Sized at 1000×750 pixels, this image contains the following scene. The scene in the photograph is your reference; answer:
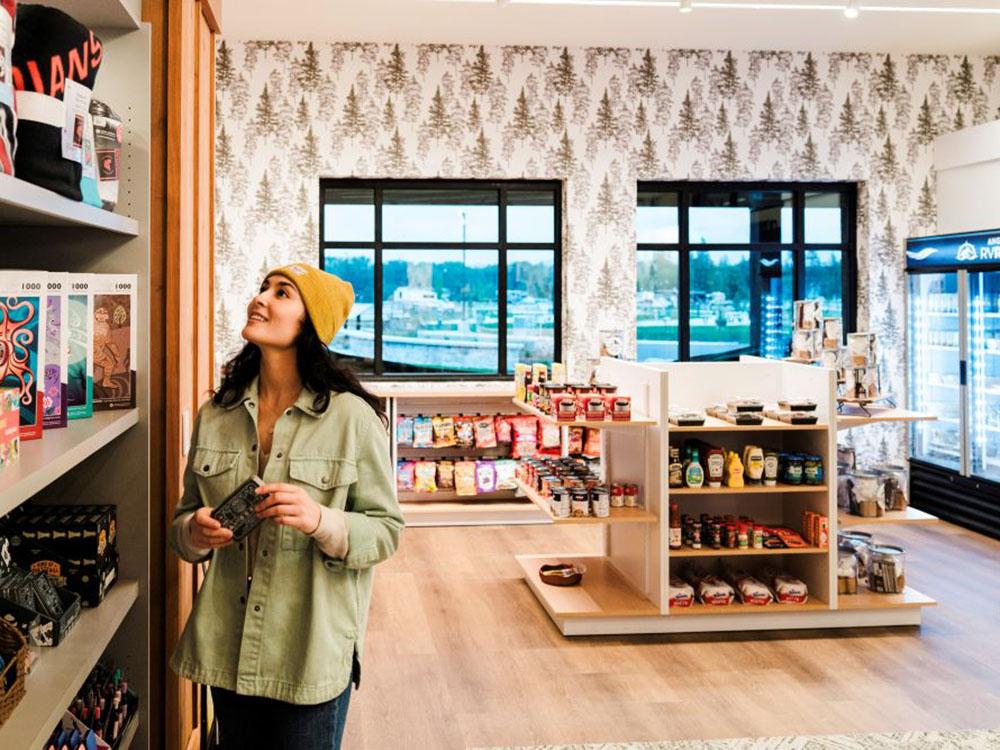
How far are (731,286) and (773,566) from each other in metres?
3.48

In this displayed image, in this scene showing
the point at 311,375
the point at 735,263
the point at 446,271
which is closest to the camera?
the point at 311,375

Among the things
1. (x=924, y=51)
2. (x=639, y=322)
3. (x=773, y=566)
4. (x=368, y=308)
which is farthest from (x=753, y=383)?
(x=924, y=51)

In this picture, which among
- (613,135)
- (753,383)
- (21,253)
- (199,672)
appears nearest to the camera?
(199,672)

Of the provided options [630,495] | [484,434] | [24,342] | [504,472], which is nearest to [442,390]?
[484,434]

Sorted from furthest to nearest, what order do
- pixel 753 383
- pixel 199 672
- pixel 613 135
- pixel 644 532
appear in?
1. pixel 613 135
2. pixel 753 383
3. pixel 644 532
4. pixel 199 672

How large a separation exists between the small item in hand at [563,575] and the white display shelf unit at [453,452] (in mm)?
2181

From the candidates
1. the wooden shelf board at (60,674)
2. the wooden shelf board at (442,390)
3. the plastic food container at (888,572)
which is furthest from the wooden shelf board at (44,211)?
the wooden shelf board at (442,390)

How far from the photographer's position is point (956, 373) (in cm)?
760

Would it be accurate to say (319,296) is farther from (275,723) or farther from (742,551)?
(742,551)

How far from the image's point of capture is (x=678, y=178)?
7805 mm

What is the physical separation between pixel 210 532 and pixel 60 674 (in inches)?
13.8

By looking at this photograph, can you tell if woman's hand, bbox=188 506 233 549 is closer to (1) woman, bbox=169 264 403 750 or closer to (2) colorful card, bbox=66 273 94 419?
(1) woman, bbox=169 264 403 750

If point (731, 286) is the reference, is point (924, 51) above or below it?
above

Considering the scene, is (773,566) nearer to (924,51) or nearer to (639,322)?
(639,322)
